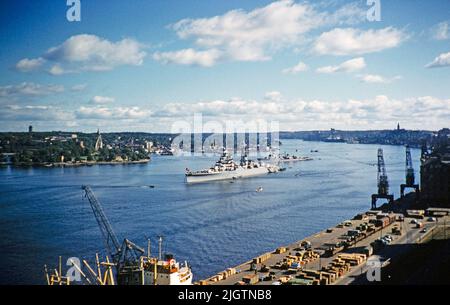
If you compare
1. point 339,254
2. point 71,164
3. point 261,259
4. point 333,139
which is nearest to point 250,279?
point 261,259

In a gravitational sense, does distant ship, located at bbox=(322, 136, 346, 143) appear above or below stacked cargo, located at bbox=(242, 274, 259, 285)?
above

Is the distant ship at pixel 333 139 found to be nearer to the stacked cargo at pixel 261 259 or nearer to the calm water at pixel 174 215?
the calm water at pixel 174 215

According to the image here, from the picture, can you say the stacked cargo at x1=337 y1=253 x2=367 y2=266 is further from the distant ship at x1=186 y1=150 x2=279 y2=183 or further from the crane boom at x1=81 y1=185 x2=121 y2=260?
the distant ship at x1=186 y1=150 x2=279 y2=183
